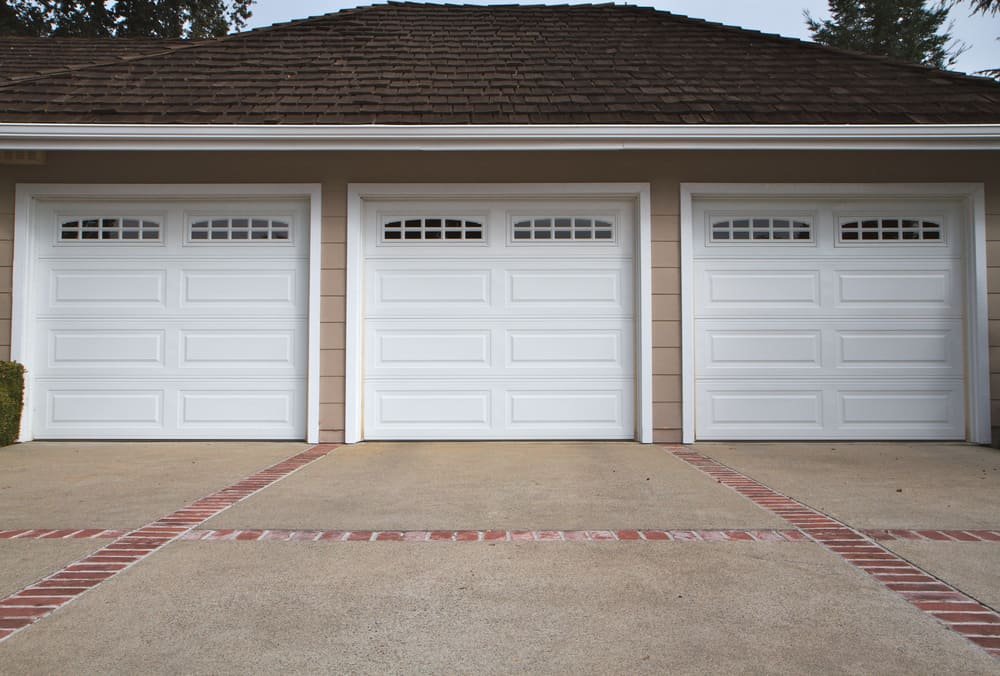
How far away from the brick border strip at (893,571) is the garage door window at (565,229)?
3.03m

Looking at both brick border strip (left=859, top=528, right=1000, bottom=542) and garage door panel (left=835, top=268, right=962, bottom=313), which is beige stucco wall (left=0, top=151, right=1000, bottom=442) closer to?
garage door panel (left=835, top=268, right=962, bottom=313)

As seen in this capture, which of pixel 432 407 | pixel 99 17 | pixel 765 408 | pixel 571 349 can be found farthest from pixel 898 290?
pixel 99 17

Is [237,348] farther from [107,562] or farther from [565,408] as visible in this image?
[107,562]

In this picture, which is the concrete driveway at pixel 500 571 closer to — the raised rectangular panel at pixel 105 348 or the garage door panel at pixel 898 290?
the raised rectangular panel at pixel 105 348

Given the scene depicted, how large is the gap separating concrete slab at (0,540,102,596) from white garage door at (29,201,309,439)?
3481 millimetres

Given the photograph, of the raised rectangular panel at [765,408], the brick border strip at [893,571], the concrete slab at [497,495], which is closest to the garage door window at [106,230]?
the concrete slab at [497,495]

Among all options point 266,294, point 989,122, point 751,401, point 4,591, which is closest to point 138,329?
point 266,294

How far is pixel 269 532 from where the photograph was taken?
3.53 meters

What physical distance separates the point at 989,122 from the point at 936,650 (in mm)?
5641

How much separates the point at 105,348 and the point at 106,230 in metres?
1.09

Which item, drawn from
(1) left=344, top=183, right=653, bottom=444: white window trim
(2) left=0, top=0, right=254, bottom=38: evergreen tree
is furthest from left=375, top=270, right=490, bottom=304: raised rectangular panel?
(2) left=0, top=0, right=254, bottom=38: evergreen tree

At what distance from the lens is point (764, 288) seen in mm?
6855

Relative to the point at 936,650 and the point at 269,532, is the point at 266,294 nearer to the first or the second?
the point at 269,532

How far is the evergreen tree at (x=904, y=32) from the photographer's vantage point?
23.4 metres
